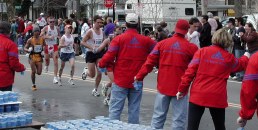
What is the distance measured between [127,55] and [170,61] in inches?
34.1

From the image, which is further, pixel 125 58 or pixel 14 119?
pixel 125 58

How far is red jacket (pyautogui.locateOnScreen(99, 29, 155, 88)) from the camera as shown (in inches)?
378

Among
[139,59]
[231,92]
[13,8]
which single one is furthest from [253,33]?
[13,8]

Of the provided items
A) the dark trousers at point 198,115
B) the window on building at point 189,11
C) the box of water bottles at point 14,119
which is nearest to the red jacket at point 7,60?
the box of water bottles at point 14,119

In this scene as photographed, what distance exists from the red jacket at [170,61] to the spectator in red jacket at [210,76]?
628 millimetres

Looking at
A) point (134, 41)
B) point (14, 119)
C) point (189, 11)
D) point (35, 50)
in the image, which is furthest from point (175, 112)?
point (189, 11)

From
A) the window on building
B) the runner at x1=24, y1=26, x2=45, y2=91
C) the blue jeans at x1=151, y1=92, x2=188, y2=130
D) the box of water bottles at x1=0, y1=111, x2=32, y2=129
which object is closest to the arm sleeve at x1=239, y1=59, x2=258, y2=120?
the blue jeans at x1=151, y1=92, x2=188, y2=130

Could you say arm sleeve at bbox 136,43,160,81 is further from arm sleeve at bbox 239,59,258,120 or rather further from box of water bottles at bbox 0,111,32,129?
arm sleeve at bbox 239,59,258,120

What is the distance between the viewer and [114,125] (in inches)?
257

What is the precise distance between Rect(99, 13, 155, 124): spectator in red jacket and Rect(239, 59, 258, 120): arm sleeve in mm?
3077

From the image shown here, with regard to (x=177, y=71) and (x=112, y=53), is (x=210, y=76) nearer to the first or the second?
(x=177, y=71)

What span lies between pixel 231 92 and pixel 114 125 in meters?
10.4

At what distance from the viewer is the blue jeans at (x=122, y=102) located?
9.66m

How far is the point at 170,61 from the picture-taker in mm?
9016
